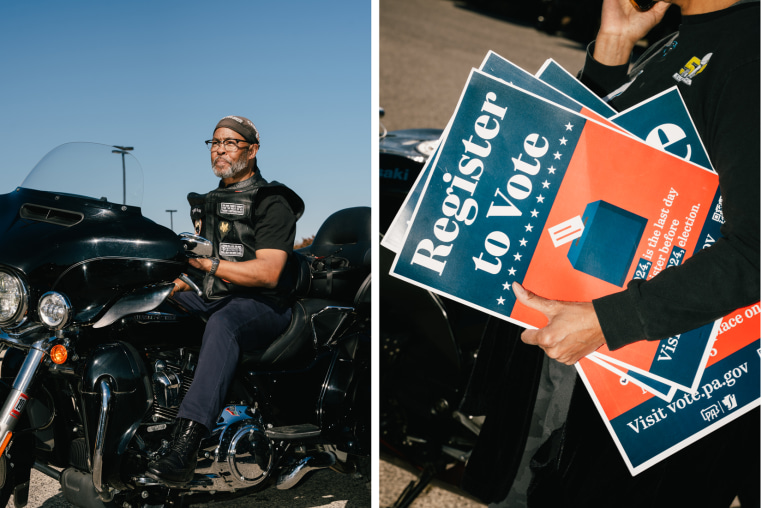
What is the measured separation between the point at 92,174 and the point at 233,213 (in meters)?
0.44

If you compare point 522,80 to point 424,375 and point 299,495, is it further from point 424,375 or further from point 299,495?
point 299,495

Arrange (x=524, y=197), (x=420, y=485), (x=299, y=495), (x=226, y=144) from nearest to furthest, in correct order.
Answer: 1. (x=524, y=197)
2. (x=226, y=144)
3. (x=420, y=485)
4. (x=299, y=495)

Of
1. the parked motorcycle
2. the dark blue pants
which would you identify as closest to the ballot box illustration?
the parked motorcycle

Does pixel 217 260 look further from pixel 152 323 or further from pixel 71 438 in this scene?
pixel 71 438

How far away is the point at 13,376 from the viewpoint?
1848mm

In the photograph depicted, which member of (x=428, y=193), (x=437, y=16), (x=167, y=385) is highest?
(x=437, y=16)

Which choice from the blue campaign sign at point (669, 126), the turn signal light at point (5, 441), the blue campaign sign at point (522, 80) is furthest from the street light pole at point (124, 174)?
the blue campaign sign at point (669, 126)

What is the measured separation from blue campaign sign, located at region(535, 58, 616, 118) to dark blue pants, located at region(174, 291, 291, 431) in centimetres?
124

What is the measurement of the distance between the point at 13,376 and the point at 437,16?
30.9ft

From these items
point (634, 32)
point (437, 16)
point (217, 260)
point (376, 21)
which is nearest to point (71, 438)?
point (217, 260)

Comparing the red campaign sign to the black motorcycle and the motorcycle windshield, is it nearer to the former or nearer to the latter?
the black motorcycle

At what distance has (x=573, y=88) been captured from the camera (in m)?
1.24

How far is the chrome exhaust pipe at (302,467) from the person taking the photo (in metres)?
2.26

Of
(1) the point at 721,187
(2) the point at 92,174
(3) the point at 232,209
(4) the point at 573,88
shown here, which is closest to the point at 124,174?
(2) the point at 92,174
